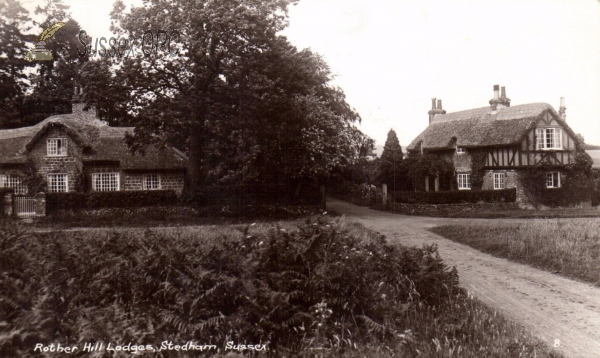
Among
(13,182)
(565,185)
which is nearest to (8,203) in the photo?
(13,182)

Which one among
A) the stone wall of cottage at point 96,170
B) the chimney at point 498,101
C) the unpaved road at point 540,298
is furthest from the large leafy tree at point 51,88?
the chimney at point 498,101

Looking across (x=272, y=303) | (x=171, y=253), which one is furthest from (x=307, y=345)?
(x=171, y=253)

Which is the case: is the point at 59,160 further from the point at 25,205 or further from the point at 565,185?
the point at 565,185

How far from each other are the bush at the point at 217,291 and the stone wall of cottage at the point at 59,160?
2535cm

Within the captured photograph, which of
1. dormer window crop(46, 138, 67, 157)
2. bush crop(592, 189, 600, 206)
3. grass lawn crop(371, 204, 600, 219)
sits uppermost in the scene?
dormer window crop(46, 138, 67, 157)

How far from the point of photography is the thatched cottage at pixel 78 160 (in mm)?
29422

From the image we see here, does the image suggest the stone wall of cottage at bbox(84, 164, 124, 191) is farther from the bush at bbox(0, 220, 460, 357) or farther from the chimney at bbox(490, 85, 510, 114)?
the chimney at bbox(490, 85, 510, 114)

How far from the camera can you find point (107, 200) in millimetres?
25281

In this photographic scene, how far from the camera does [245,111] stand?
74.2ft

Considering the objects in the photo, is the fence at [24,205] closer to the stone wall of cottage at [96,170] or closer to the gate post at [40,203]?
the gate post at [40,203]

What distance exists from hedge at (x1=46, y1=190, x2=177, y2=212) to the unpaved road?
17.7 m

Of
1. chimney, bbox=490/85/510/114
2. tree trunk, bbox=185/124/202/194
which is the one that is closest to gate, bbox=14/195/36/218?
tree trunk, bbox=185/124/202/194

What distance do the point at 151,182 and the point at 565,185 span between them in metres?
28.1

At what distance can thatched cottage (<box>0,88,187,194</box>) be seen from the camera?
29.4 metres
